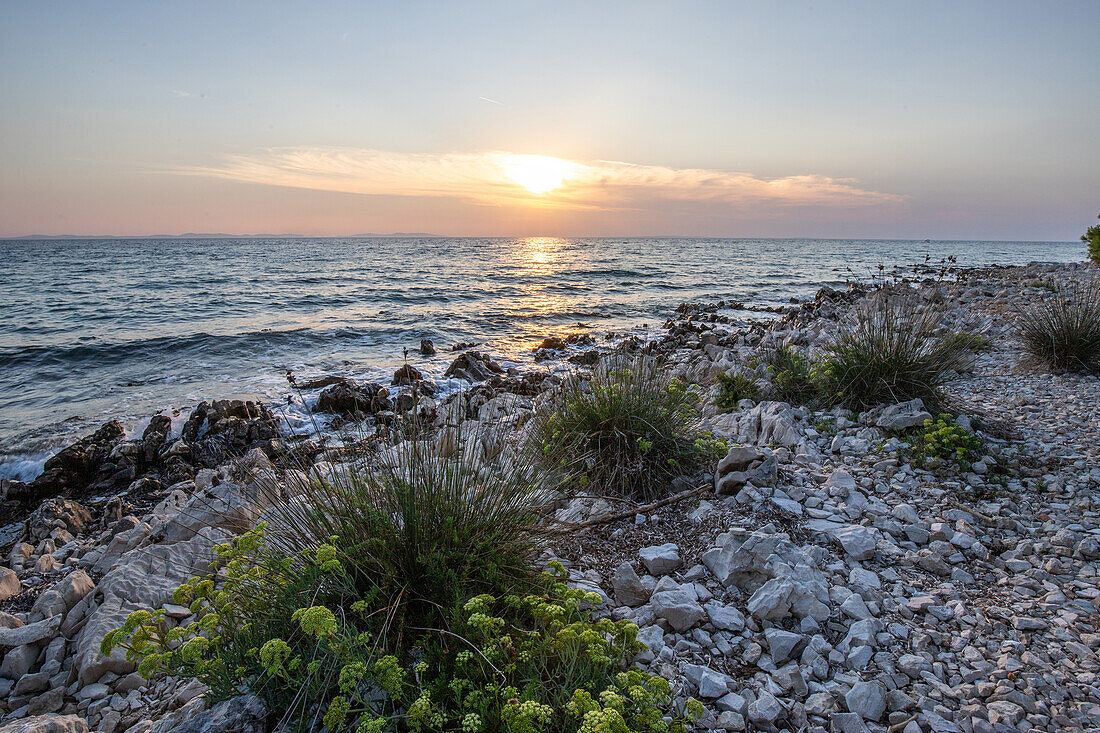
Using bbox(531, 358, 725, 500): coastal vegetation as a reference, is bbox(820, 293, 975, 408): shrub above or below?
above

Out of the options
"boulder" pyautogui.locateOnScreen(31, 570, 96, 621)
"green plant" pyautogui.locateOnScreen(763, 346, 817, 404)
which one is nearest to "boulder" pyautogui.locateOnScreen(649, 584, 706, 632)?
"green plant" pyautogui.locateOnScreen(763, 346, 817, 404)

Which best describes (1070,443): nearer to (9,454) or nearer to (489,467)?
(489,467)

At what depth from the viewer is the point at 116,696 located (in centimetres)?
274

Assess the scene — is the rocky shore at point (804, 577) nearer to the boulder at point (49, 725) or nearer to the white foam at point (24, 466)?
the boulder at point (49, 725)

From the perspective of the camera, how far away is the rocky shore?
2328mm

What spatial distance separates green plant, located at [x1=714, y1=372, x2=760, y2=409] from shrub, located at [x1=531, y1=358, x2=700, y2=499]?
1546 millimetres

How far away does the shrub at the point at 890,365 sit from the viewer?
5.39 meters

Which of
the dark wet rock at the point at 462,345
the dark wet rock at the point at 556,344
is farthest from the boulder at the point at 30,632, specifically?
the dark wet rock at the point at 462,345

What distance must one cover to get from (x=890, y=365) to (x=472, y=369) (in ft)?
27.4

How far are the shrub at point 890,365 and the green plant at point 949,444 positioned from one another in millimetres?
903

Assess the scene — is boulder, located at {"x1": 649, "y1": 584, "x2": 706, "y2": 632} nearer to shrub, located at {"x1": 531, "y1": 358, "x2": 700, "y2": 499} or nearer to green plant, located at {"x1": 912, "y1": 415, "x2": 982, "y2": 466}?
shrub, located at {"x1": 531, "y1": 358, "x2": 700, "y2": 499}

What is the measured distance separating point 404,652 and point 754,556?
2.04 metres

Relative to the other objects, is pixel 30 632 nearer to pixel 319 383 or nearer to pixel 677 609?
pixel 677 609

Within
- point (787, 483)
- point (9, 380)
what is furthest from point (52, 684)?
point (9, 380)
